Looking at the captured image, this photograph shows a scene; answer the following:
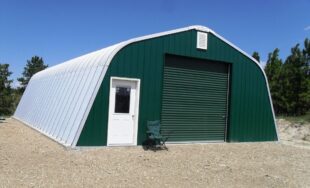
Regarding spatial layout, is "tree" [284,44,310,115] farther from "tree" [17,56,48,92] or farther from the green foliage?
"tree" [17,56,48,92]

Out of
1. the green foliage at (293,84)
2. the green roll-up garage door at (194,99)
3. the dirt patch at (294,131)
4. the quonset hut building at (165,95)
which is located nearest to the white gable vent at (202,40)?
the quonset hut building at (165,95)

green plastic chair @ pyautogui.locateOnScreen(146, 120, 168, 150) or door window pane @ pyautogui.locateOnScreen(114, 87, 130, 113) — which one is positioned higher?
door window pane @ pyautogui.locateOnScreen(114, 87, 130, 113)

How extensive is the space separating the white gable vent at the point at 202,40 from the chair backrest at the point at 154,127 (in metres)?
3.26

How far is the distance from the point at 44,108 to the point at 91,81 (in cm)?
565

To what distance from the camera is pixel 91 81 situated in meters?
11.0

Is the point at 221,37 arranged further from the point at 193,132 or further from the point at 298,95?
the point at 298,95

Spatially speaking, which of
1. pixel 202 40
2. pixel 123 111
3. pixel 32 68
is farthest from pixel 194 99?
pixel 32 68

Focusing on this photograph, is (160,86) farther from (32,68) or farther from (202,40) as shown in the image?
(32,68)

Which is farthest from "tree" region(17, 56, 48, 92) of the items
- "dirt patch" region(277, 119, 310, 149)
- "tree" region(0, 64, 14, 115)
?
"dirt patch" region(277, 119, 310, 149)

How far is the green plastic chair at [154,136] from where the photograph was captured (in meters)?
11.2

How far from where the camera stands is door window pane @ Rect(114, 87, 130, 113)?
11.2 m

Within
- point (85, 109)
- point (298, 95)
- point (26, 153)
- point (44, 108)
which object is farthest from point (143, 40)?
point (298, 95)

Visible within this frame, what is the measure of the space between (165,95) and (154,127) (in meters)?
1.38

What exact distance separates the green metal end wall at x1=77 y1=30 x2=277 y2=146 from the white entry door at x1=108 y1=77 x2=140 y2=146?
0.20 metres
